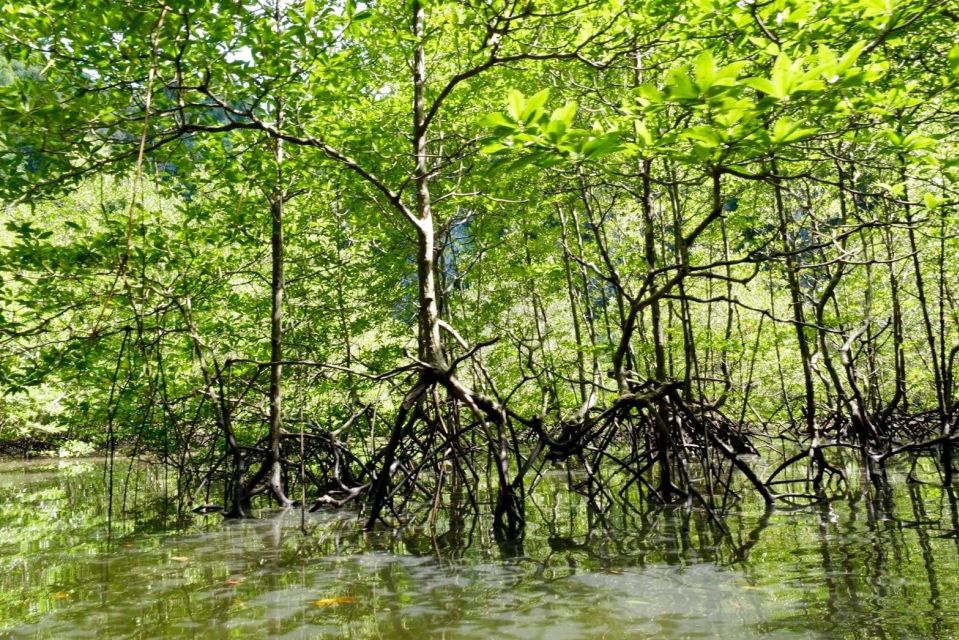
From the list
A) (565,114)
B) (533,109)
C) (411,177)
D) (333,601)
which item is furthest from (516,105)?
(411,177)

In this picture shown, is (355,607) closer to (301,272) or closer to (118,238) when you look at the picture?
(118,238)

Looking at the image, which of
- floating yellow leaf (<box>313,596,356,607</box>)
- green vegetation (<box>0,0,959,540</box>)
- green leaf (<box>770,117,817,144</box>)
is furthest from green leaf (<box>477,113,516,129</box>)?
floating yellow leaf (<box>313,596,356,607</box>)

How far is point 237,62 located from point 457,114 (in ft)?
15.9

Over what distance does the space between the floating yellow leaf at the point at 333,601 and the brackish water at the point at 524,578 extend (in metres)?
0.01

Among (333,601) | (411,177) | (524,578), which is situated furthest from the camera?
(411,177)

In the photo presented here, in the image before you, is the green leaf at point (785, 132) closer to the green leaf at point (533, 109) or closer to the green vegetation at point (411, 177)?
the green vegetation at point (411, 177)

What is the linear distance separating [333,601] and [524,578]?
3.59 feet

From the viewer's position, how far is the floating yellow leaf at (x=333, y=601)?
3.45 m

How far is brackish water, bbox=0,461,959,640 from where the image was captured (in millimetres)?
2914

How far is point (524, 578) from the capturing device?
3801 millimetres

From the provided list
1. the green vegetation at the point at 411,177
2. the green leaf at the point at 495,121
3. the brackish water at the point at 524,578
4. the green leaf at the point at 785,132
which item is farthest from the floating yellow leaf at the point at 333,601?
the green leaf at the point at 785,132

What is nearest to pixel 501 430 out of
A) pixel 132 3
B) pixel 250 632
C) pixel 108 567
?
pixel 250 632

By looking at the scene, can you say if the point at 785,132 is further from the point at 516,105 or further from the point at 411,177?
the point at 411,177

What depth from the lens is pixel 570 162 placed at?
242cm
